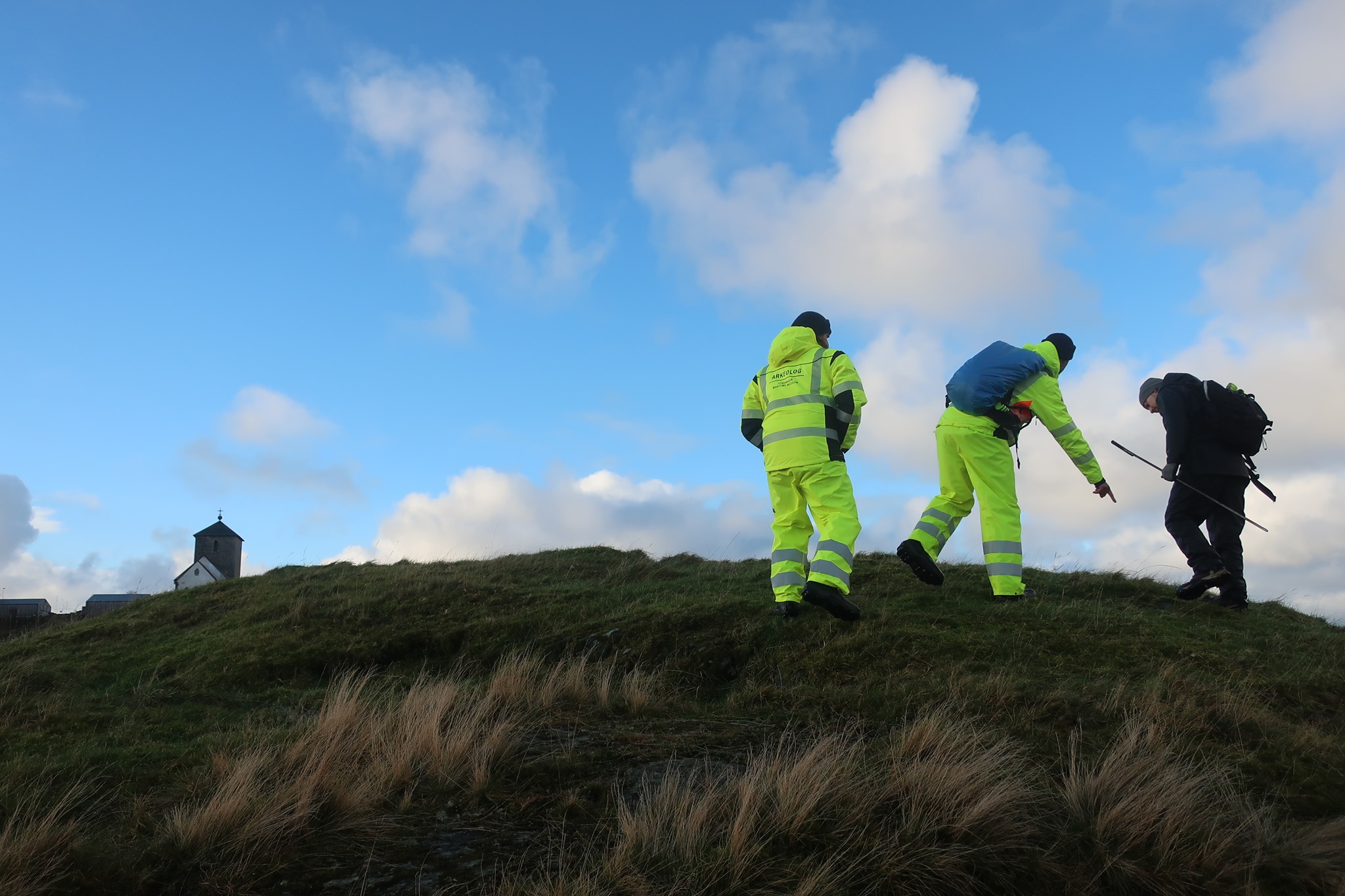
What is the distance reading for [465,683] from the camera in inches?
241

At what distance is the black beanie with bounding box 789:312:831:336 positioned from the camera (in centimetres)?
766

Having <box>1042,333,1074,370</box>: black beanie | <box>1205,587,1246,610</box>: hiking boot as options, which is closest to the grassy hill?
<box>1205,587,1246,610</box>: hiking boot

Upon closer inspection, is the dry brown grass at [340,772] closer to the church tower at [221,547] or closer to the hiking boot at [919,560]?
the hiking boot at [919,560]

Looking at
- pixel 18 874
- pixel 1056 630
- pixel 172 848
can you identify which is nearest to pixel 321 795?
pixel 172 848

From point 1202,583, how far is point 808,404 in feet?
15.0

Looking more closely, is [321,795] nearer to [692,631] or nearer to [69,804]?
[69,804]

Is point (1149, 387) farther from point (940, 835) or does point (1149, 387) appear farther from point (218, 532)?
point (218, 532)

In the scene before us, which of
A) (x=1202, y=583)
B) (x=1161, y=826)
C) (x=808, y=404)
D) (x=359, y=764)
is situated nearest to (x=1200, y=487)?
(x=1202, y=583)

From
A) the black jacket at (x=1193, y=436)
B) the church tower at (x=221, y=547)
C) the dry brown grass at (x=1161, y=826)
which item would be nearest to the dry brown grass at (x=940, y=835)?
the dry brown grass at (x=1161, y=826)

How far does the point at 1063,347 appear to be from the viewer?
8336 millimetres

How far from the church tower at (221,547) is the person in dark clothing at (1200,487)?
9127cm

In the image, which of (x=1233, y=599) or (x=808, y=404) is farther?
(x=1233, y=599)

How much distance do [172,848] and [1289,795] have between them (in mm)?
4721

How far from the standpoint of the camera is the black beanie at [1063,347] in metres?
8.31
